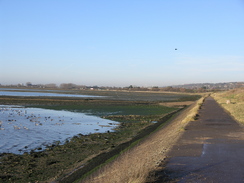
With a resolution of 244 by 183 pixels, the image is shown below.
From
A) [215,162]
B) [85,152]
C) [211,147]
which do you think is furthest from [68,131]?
[215,162]

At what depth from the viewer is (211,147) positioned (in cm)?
1231

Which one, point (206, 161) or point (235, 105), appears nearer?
point (206, 161)

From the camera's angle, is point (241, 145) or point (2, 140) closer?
point (241, 145)

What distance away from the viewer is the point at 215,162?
9594 mm

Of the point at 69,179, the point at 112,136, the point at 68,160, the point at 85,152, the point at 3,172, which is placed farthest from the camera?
the point at 112,136

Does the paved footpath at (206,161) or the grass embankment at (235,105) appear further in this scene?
the grass embankment at (235,105)

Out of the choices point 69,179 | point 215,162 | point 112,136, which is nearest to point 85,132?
point 112,136

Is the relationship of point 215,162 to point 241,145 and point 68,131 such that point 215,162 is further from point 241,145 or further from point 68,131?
point 68,131

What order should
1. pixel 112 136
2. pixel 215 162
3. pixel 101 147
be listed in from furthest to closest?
pixel 112 136, pixel 101 147, pixel 215 162

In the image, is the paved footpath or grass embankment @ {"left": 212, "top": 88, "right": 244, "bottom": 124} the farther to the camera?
grass embankment @ {"left": 212, "top": 88, "right": 244, "bottom": 124}

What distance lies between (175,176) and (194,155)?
2.86m

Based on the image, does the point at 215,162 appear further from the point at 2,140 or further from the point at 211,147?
the point at 2,140

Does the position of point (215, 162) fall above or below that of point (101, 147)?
above

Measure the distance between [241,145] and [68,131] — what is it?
45.8ft
